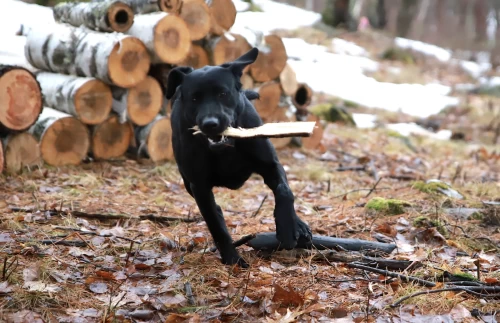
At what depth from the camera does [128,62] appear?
7.36 metres

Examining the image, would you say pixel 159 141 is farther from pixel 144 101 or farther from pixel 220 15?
pixel 220 15

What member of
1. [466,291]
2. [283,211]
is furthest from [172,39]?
[466,291]

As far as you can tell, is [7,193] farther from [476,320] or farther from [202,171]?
[476,320]

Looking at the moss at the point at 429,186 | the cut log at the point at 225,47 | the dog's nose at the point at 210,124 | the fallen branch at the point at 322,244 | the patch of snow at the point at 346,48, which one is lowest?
the patch of snow at the point at 346,48

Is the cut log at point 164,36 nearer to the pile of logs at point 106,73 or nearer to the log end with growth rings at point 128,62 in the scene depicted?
the pile of logs at point 106,73

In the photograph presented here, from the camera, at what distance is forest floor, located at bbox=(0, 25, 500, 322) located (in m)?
3.12

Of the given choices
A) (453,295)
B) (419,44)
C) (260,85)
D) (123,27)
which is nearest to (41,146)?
(123,27)

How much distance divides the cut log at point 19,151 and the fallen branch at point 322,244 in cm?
364

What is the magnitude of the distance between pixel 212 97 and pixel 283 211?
84cm

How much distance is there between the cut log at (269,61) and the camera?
28.7 ft

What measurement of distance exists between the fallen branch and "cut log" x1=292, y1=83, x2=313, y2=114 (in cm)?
555

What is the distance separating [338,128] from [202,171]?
317 inches

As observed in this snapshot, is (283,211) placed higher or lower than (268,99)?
higher

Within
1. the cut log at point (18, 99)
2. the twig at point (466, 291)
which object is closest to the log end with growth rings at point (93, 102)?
the cut log at point (18, 99)
